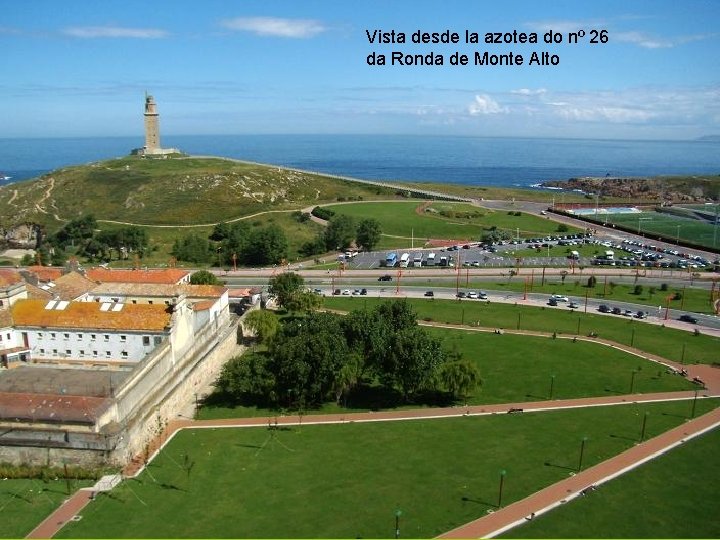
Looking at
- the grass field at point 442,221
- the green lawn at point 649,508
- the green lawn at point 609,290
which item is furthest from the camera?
the grass field at point 442,221

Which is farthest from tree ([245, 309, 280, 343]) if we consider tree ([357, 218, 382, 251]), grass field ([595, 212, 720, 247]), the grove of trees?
grass field ([595, 212, 720, 247])

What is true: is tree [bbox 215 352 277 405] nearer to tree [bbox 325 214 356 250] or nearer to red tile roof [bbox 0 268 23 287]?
red tile roof [bbox 0 268 23 287]

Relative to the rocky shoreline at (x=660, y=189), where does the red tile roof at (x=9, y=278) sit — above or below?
below

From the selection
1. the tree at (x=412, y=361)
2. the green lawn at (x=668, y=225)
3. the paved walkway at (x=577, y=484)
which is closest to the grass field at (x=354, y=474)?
the paved walkway at (x=577, y=484)

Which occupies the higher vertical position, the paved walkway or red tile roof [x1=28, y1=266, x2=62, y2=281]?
red tile roof [x1=28, y1=266, x2=62, y2=281]

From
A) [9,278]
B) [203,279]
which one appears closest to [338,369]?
[203,279]

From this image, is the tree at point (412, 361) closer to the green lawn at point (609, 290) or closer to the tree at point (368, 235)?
the green lawn at point (609, 290)
